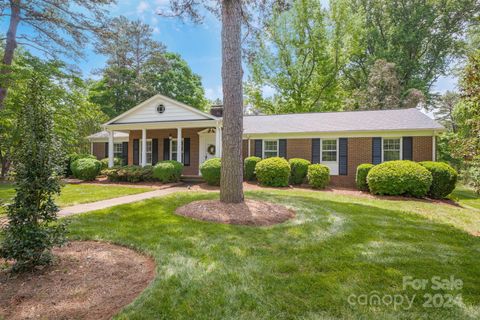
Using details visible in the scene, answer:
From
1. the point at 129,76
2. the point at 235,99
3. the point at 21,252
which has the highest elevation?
the point at 129,76

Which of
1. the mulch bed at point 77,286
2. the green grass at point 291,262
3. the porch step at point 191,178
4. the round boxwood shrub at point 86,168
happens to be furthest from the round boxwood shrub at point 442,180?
the round boxwood shrub at point 86,168

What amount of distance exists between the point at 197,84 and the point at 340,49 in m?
17.4

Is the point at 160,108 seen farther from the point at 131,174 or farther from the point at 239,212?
the point at 239,212

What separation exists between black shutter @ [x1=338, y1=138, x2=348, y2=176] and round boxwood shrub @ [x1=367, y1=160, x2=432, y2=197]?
276 centimetres

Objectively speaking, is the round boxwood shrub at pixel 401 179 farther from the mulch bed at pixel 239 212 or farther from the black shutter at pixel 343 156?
the mulch bed at pixel 239 212

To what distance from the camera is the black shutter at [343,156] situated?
43.4ft

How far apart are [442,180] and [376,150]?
3301 millimetres

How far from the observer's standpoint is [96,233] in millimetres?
4727

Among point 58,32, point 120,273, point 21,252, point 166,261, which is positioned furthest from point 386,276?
point 58,32

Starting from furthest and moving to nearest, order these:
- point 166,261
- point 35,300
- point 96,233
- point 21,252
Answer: point 96,233, point 166,261, point 21,252, point 35,300

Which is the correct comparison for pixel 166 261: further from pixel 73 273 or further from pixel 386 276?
pixel 386 276

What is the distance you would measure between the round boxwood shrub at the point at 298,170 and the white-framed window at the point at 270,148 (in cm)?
183

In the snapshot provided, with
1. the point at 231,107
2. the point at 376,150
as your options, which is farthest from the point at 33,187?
the point at 376,150

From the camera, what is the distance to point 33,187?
3.02 metres
